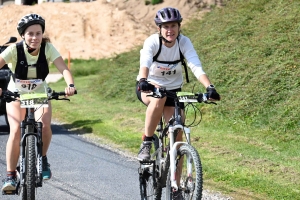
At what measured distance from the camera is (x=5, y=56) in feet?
24.7

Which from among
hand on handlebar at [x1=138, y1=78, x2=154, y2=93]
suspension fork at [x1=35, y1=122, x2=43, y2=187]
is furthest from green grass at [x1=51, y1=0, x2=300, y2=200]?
suspension fork at [x1=35, y1=122, x2=43, y2=187]

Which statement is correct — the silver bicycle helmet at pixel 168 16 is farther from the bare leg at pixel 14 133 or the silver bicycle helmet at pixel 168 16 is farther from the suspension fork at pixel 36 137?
the bare leg at pixel 14 133

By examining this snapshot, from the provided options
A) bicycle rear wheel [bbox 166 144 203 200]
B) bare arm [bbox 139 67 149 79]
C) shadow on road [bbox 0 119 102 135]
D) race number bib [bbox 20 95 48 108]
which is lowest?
shadow on road [bbox 0 119 102 135]

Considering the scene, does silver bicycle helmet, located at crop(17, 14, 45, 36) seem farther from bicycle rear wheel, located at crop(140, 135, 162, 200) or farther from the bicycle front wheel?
bicycle rear wheel, located at crop(140, 135, 162, 200)

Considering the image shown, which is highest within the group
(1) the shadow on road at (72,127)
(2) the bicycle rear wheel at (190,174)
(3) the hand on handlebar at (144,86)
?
(3) the hand on handlebar at (144,86)

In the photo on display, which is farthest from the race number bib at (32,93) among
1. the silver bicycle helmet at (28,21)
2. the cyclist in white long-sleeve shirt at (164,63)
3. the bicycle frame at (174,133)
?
the bicycle frame at (174,133)

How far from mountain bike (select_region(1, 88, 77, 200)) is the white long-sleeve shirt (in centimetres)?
93

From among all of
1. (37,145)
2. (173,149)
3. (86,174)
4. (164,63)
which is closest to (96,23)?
(86,174)

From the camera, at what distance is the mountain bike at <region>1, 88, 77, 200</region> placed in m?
7.18

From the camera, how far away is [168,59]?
24.8ft

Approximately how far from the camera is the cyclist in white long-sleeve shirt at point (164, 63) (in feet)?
24.2

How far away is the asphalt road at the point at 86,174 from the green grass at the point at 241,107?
949mm

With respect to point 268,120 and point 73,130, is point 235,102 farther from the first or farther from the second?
point 73,130

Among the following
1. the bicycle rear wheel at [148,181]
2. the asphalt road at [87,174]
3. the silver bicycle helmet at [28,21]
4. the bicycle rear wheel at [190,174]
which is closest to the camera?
the bicycle rear wheel at [190,174]
